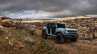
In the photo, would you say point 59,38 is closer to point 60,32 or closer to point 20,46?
point 60,32

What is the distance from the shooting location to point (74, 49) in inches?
1047

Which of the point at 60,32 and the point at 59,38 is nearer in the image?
the point at 59,38

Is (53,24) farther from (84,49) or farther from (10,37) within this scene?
(10,37)

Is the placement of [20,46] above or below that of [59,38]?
above

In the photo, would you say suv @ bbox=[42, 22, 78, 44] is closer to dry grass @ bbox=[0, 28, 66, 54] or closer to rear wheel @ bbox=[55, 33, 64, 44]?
rear wheel @ bbox=[55, 33, 64, 44]

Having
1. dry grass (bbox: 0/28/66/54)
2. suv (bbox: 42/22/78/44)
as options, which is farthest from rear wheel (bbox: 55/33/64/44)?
dry grass (bbox: 0/28/66/54)

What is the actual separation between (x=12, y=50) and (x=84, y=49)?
926 centimetres

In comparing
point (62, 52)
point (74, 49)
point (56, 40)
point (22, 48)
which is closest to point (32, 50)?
point (22, 48)

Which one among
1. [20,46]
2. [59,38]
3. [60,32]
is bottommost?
[59,38]

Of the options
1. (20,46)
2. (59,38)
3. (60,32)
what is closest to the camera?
(20,46)

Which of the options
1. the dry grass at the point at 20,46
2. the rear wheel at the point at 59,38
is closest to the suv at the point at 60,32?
the rear wheel at the point at 59,38

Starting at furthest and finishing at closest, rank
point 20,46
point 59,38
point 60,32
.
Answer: point 60,32
point 59,38
point 20,46

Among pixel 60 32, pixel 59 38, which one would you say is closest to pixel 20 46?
pixel 59 38

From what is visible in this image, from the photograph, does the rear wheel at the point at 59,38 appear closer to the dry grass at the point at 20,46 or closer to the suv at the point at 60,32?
the suv at the point at 60,32
